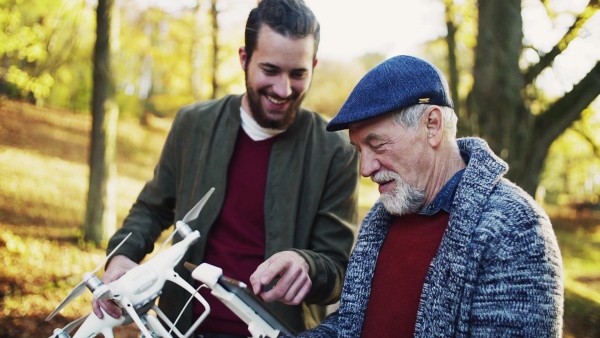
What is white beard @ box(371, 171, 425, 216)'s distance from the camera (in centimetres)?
194

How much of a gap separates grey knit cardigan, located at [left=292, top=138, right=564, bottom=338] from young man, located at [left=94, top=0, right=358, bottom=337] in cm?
72

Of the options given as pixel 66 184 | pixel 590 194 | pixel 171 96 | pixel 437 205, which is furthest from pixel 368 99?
pixel 590 194

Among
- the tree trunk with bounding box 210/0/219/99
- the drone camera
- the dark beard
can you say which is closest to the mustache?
the dark beard

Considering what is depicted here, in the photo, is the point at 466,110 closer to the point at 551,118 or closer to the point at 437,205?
the point at 551,118

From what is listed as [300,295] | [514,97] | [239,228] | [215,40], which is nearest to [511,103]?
[514,97]

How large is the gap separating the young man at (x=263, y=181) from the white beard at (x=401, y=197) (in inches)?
20.6

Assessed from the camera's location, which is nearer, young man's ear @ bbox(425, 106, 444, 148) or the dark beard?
young man's ear @ bbox(425, 106, 444, 148)

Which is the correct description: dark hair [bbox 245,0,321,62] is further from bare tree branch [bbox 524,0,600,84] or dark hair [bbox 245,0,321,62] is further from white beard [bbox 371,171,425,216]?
bare tree branch [bbox 524,0,600,84]

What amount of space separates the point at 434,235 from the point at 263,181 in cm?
95

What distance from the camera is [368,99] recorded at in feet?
6.27

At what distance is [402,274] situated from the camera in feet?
6.34

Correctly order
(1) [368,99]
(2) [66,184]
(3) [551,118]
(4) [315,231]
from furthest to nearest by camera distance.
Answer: (2) [66,184] < (3) [551,118] < (4) [315,231] < (1) [368,99]

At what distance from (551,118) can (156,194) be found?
285cm

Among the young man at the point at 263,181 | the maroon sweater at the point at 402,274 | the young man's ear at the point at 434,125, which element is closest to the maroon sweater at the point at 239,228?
the young man at the point at 263,181
